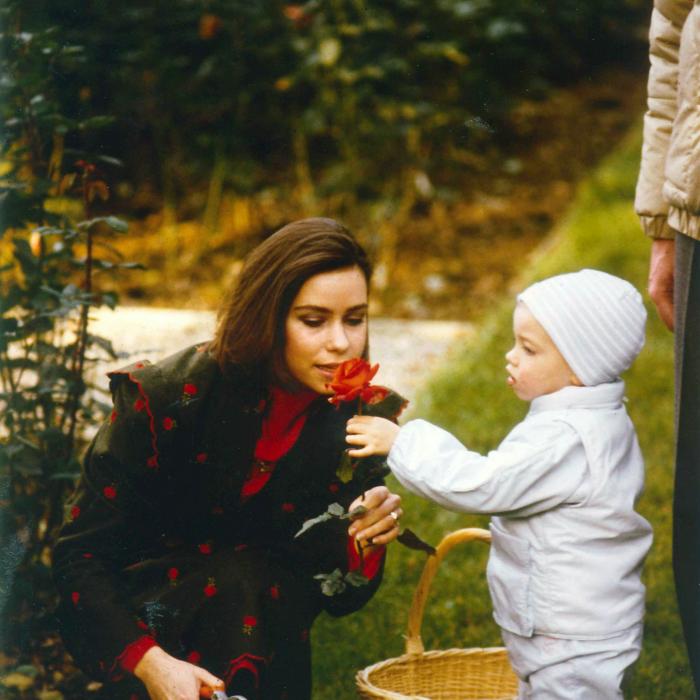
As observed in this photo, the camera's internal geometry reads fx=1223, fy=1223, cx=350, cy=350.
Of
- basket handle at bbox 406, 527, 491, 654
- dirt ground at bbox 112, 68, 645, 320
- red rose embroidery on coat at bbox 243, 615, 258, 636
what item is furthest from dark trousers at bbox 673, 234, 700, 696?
dirt ground at bbox 112, 68, 645, 320

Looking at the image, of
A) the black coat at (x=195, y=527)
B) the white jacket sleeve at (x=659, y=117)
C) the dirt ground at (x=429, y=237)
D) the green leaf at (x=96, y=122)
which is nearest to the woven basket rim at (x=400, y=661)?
the black coat at (x=195, y=527)

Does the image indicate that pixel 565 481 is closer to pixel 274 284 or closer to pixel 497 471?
pixel 497 471

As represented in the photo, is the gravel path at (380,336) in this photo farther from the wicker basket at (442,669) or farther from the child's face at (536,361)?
the child's face at (536,361)

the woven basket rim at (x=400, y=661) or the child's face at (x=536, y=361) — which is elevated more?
the child's face at (x=536, y=361)

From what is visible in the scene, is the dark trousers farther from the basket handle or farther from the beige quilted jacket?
the basket handle

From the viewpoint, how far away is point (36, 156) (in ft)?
9.33

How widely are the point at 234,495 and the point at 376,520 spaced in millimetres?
341

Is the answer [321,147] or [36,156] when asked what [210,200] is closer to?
[321,147]

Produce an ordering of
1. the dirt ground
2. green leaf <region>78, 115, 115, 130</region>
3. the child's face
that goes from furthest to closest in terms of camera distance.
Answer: the dirt ground < green leaf <region>78, 115, 115, 130</region> < the child's face

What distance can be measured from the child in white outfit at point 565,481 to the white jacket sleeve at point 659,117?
30 centimetres

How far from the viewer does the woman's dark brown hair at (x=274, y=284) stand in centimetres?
233

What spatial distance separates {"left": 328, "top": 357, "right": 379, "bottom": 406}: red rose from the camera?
209cm

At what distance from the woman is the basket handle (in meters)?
0.09

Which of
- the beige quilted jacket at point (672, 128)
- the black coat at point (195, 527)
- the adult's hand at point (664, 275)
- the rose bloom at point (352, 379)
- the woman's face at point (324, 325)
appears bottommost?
the black coat at point (195, 527)
